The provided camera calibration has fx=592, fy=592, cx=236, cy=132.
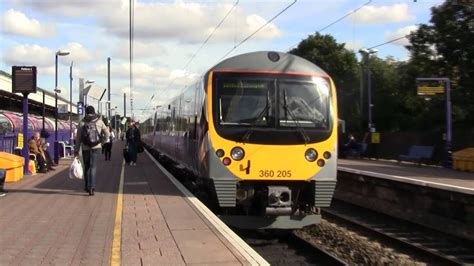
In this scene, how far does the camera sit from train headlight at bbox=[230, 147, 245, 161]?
944 centimetres

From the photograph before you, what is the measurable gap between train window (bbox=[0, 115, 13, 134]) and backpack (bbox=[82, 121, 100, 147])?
9766mm

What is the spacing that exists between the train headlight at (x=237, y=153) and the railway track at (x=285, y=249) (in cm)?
156

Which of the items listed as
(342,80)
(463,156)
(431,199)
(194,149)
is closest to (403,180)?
(431,199)

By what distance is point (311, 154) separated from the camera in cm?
966

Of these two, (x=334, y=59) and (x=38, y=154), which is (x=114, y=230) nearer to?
(x=38, y=154)

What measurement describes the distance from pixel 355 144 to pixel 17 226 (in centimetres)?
3233

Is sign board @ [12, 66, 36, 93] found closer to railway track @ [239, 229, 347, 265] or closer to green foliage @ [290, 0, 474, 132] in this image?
railway track @ [239, 229, 347, 265]

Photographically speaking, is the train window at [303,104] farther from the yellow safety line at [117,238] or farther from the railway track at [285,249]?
the yellow safety line at [117,238]

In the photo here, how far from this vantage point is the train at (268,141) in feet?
30.9

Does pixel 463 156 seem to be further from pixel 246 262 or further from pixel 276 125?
pixel 246 262

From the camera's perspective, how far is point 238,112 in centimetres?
962

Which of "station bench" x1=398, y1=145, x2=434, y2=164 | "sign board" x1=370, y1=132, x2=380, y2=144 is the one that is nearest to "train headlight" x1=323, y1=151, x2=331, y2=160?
Result: "station bench" x1=398, y1=145, x2=434, y2=164

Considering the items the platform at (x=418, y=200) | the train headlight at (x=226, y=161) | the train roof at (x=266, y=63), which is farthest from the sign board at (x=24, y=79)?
the platform at (x=418, y=200)

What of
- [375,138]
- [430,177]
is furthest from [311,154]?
[375,138]
